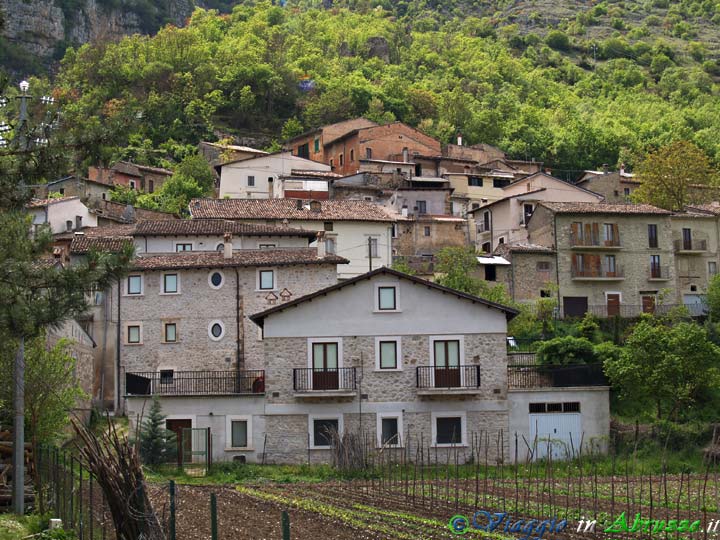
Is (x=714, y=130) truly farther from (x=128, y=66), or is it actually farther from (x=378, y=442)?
(x=378, y=442)

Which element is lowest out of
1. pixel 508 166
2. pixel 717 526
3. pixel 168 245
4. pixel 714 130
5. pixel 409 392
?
pixel 717 526

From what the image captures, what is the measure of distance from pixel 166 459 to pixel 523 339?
753 inches

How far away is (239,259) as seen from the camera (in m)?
44.4

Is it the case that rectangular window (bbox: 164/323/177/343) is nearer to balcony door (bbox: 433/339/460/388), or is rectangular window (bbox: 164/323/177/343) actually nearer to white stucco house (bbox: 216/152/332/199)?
balcony door (bbox: 433/339/460/388)

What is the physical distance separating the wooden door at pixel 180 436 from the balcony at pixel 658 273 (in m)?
32.0

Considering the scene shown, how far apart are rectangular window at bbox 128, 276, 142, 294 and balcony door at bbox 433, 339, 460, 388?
14.0m

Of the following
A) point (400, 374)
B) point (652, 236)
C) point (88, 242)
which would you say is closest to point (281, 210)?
point (88, 242)

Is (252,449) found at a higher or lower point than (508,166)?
lower

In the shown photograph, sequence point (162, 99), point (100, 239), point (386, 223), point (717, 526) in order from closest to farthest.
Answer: point (717, 526) < point (100, 239) < point (386, 223) < point (162, 99)

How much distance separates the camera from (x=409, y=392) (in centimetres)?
3700

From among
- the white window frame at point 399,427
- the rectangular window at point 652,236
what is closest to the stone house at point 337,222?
the rectangular window at point 652,236

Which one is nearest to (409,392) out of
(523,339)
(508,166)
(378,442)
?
(378,442)

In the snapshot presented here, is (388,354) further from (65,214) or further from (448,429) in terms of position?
(65,214)

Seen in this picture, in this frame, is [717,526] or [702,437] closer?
[717,526]
